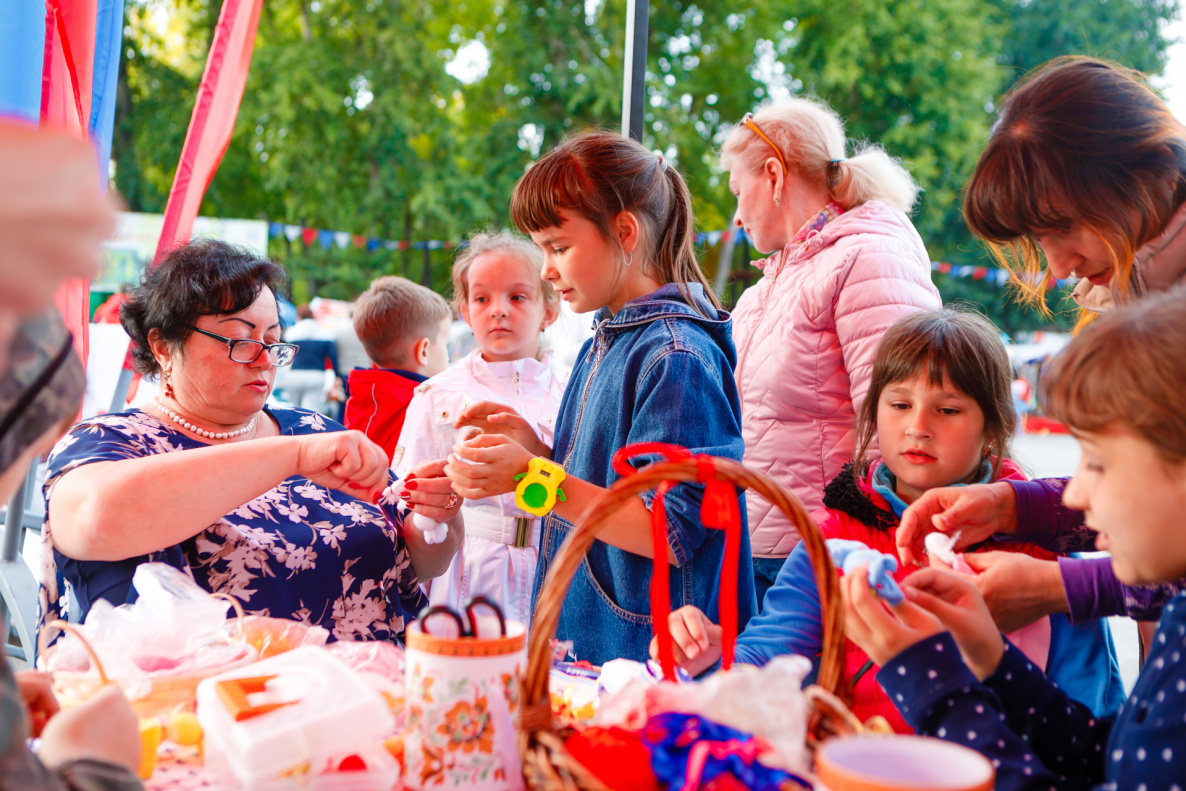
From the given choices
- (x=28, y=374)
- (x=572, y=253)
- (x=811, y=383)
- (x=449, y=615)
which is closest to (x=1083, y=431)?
(x=449, y=615)

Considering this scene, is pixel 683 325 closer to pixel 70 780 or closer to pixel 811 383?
pixel 811 383

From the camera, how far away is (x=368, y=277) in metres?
14.8

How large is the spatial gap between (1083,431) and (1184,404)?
3.5 inches

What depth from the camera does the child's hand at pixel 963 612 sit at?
0.96m

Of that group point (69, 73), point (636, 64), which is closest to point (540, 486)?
point (69, 73)

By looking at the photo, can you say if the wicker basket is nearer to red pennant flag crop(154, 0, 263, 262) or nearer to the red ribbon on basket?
the red ribbon on basket

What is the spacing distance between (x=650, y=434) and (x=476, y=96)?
1532cm

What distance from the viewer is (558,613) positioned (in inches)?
34.7

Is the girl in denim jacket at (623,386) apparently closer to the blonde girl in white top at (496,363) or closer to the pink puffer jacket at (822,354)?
the pink puffer jacket at (822,354)

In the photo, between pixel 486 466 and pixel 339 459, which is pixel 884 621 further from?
pixel 339 459

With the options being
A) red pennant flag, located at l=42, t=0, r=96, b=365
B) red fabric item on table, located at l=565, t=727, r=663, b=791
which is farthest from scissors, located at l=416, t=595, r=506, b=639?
red pennant flag, located at l=42, t=0, r=96, b=365

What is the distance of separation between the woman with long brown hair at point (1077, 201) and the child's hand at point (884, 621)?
17.4 inches

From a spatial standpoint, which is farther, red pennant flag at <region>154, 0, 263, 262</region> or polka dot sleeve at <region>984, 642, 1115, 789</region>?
red pennant flag at <region>154, 0, 263, 262</region>

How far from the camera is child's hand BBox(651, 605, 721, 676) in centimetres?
130
